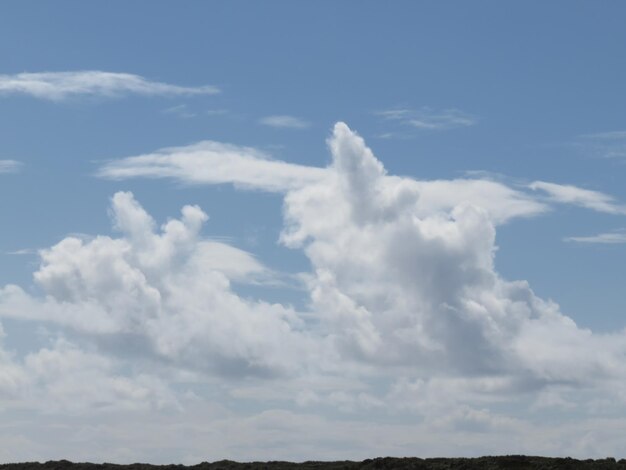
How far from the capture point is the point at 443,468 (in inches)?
4213

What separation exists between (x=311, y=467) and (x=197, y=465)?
15.1m

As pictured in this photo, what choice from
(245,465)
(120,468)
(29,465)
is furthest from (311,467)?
(29,465)

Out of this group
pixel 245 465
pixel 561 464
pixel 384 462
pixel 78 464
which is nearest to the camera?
pixel 561 464

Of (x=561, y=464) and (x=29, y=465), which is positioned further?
(x=29, y=465)

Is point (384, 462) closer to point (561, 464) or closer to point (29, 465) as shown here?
point (561, 464)

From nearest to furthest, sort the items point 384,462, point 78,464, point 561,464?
point 561,464
point 384,462
point 78,464

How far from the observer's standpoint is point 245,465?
121250 millimetres

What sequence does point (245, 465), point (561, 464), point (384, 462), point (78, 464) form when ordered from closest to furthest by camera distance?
point (561, 464), point (384, 462), point (245, 465), point (78, 464)

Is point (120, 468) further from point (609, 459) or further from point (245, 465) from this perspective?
point (609, 459)

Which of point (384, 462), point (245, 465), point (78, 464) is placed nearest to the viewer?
point (384, 462)

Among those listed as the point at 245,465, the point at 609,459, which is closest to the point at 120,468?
the point at 245,465

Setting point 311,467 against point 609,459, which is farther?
point 311,467

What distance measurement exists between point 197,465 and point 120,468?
417 inches

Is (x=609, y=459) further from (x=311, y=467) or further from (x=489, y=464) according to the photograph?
(x=311, y=467)
